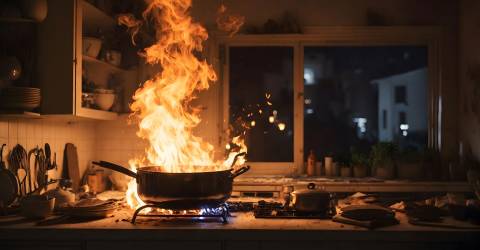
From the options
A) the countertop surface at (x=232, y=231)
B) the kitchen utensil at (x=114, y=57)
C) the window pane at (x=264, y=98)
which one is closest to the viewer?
the countertop surface at (x=232, y=231)

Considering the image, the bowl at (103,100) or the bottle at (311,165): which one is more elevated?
the bowl at (103,100)

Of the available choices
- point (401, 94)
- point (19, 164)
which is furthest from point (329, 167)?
point (19, 164)

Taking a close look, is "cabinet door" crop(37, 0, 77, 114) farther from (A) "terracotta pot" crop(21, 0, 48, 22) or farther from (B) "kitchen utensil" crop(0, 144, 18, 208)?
(B) "kitchen utensil" crop(0, 144, 18, 208)

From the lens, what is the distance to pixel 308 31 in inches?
177

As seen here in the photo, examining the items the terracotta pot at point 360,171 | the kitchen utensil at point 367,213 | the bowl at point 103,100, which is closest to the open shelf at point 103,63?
the bowl at point 103,100

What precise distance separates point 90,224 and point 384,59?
341 cm

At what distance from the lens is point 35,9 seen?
2688 millimetres

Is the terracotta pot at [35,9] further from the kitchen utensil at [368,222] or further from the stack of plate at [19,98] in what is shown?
the kitchen utensil at [368,222]

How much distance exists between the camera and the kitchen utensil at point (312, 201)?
2.47m

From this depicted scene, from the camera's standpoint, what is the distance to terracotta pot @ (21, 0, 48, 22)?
8.72ft

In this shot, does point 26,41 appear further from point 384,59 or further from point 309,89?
point 384,59

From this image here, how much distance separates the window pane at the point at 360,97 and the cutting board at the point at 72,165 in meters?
2.17

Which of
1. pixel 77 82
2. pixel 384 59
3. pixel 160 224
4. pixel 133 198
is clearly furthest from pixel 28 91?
pixel 384 59

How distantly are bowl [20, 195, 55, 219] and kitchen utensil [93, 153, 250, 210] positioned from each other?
40 cm
